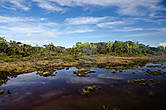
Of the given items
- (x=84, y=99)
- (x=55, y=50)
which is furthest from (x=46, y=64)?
(x=55, y=50)

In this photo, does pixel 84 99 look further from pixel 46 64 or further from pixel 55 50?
pixel 55 50

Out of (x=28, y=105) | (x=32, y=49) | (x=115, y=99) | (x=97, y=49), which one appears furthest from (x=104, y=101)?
(x=97, y=49)

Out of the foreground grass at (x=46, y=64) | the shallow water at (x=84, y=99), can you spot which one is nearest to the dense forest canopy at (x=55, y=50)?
the foreground grass at (x=46, y=64)

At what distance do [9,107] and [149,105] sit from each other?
1889 centimetres

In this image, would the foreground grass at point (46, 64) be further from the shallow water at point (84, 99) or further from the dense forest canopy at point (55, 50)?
the dense forest canopy at point (55, 50)

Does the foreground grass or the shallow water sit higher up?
the foreground grass

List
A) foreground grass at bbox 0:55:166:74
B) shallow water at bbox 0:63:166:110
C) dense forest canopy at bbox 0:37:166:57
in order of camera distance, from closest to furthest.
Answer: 1. shallow water at bbox 0:63:166:110
2. foreground grass at bbox 0:55:166:74
3. dense forest canopy at bbox 0:37:166:57

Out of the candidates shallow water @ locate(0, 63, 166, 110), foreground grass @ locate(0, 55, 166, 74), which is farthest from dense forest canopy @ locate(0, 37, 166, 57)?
shallow water @ locate(0, 63, 166, 110)

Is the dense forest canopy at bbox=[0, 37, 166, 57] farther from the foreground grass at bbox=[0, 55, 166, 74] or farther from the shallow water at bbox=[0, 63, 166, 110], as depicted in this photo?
the shallow water at bbox=[0, 63, 166, 110]

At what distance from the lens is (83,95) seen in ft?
53.1

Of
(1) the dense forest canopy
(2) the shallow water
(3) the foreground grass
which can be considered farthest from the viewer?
(1) the dense forest canopy

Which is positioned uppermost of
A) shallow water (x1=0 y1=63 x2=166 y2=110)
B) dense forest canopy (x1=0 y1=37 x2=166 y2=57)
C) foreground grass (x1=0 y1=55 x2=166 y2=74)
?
dense forest canopy (x1=0 y1=37 x2=166 y2=57)

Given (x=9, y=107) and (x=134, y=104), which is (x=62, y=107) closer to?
(x=9, y=107)

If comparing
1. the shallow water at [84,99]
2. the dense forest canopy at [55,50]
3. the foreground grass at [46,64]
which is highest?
the dense forest canopy at [55,50]
